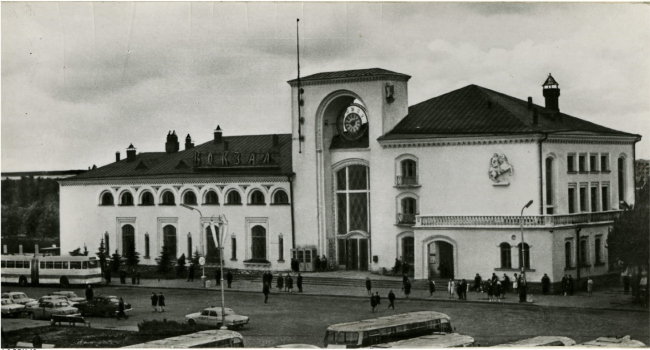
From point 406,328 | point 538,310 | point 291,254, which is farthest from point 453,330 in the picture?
point 291,254

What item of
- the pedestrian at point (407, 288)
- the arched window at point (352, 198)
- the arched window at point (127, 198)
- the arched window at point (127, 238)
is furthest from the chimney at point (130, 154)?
the pedestrian at point (407, 288)

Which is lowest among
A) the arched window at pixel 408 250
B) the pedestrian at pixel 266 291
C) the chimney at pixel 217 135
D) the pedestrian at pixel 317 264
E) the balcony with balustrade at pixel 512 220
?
the pedestrian at pixel 266 291

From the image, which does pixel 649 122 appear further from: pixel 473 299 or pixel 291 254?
pixel 291 254

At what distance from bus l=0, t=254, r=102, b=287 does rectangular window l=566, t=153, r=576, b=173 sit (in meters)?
23.8

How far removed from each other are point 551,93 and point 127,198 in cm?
2470

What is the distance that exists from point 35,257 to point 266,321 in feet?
55.1

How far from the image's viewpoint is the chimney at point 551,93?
5392 centimetres

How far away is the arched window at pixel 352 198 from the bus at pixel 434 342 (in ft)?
71.3

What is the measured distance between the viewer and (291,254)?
61.4m

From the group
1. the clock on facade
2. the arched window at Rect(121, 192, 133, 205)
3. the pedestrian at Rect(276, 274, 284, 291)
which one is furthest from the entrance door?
the arched window at Rect(121, 192, 133, 205)

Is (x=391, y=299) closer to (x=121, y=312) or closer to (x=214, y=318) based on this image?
(x=214, y=318)

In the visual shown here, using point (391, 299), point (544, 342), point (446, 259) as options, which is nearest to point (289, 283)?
point (391, 299)

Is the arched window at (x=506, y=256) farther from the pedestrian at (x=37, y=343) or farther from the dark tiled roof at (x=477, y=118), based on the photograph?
the pedestrian at (x=37, y=343)

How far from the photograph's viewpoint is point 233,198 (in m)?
63.9
